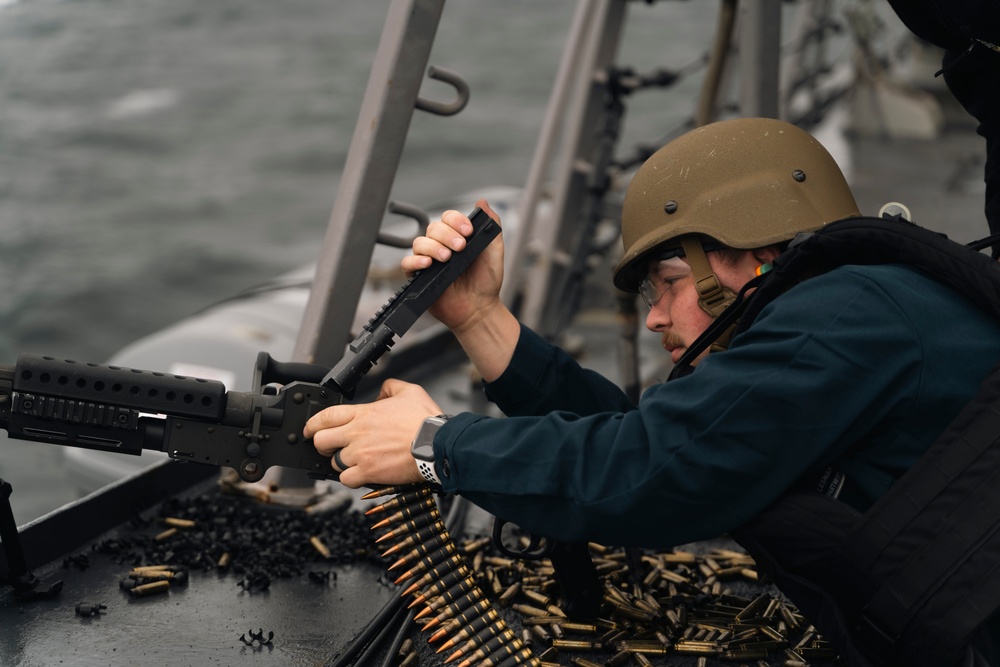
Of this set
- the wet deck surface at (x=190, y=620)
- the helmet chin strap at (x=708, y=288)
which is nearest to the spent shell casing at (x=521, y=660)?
the wet deck surface at (x=190, y=620)

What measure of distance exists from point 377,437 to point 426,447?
17 centimetres

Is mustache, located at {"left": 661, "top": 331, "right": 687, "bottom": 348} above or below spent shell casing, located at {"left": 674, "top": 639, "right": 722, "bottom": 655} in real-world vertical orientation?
above

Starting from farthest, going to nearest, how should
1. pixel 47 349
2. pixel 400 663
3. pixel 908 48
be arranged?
pixel 47 349
pixel 908 48
pixel 400 663

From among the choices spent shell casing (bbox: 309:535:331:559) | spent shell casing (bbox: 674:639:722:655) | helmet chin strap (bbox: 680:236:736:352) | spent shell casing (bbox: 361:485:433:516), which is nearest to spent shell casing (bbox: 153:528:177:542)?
spent shell casing (bbox: 309:535:331:559)

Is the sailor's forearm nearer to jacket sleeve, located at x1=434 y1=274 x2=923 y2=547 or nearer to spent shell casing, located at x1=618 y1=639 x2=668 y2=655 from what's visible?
jacket sleeve, located at x1=434 y1=274 x2=923 y2=547

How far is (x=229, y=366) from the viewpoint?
22.9 feet

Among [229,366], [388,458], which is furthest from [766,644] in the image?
[229,366]

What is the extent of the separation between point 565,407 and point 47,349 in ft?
69.9

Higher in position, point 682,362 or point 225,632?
point 682,362

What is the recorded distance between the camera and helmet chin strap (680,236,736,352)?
116 inches

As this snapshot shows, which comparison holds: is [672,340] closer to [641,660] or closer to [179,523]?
[641,660]

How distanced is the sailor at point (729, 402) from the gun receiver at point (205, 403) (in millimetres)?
99

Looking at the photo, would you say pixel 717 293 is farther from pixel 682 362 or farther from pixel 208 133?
pixel 208 133

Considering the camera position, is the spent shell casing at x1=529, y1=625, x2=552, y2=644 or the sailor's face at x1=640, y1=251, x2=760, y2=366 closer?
the sailor's face at x1=640, y1=251, x2=760, y2=366
